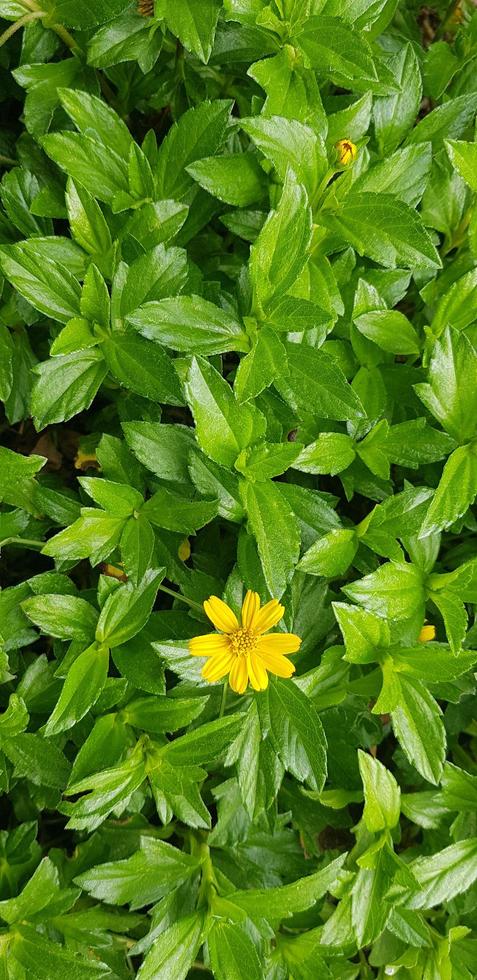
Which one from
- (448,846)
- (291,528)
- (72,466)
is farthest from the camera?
(72,466)

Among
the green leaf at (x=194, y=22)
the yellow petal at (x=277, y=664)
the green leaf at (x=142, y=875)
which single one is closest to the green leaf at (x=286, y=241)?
the green leaf at (x=194, y=22)

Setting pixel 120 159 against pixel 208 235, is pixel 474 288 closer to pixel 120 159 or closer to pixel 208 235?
pixel 208 235

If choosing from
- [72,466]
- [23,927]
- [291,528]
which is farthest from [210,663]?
[72,466]

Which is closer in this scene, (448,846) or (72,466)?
(448,846)

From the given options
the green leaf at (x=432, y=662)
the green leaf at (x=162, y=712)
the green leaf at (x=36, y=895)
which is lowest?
the green leaf at (x=36, y=895)

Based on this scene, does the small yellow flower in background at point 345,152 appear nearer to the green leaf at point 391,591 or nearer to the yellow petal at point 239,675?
the green leaf at point 391,591

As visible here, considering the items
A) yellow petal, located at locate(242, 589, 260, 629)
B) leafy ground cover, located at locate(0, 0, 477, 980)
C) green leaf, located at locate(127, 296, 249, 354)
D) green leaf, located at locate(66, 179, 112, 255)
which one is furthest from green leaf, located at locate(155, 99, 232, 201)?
yellow petal, located at locate(242, 589, 260, 629)
